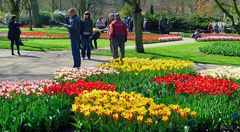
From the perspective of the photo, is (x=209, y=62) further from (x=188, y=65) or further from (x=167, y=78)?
(x=167, y=78)

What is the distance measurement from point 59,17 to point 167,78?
4980 centimetres

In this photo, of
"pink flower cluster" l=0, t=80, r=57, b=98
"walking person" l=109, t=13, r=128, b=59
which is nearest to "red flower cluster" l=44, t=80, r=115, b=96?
"pink flower cluster" l=0, t=80, r=57, b=98

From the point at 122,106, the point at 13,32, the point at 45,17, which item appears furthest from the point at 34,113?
the point at 45,17

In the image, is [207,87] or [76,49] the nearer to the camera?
[207,87]

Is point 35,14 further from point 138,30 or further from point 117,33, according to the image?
point 117,33

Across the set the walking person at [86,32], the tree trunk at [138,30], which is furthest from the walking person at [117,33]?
the tree trunk at [138,30]

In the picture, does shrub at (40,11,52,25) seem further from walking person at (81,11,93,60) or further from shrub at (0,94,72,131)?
shrub at (0,94,72,131)

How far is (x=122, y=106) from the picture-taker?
19.9 ft

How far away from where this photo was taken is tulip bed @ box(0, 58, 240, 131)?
18.0 feet

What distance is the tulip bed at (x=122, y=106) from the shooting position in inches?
216

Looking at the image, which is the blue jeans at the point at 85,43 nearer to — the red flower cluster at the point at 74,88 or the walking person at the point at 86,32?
the walking person at the point at 86,32

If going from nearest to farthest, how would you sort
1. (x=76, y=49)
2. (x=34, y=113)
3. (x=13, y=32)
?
(x=34, y=113), (x=76, y=49), (x=13, y=32)

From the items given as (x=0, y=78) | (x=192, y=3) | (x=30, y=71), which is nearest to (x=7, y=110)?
(x=0, y=78)

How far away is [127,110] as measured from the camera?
226 inches
